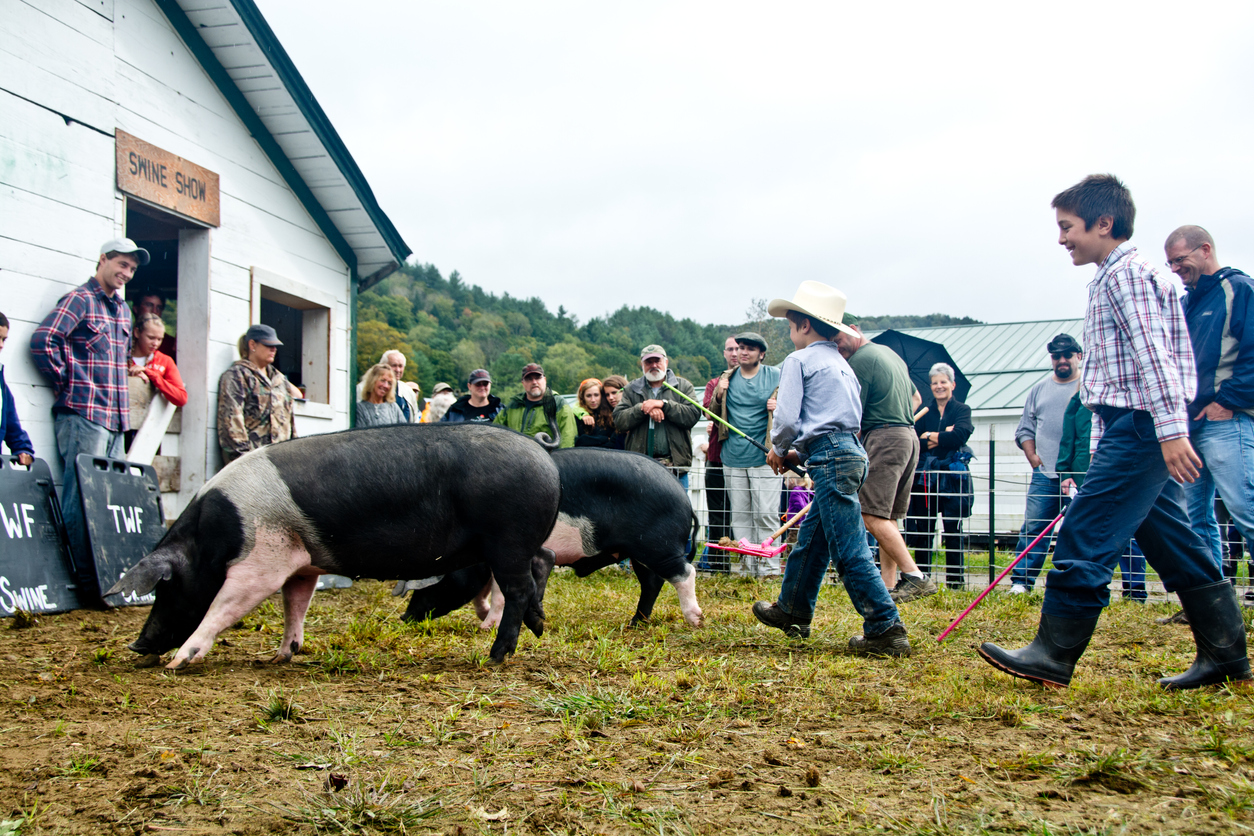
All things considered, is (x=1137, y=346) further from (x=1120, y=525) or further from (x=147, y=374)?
(x=147, y=374)

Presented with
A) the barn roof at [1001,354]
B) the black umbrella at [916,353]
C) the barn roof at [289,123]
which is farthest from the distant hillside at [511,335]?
the barn roof at [289,123]

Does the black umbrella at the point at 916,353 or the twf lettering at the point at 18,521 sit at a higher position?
the black umbrella at the point at 916,353

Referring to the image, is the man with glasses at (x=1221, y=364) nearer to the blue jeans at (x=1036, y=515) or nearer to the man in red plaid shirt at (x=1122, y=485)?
the man in red plaid shirt at (x=1122, y=485)

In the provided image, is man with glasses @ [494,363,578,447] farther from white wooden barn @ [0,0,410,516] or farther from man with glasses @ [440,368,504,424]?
white wooden barn @ [0,0,410,516]

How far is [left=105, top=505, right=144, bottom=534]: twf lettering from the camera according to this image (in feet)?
19.3

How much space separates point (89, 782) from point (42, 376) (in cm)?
440

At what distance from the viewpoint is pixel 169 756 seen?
2504mm

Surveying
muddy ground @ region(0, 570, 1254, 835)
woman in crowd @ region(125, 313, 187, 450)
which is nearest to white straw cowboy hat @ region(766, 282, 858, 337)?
muddy ground @ region(0, 570, 1254, 835)

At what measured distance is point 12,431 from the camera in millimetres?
5438

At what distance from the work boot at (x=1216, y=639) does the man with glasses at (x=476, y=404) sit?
6044 mm

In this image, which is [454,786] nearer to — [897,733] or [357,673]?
[897,733]

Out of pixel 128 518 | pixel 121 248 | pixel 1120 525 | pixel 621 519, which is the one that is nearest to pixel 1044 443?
pixel 621 519

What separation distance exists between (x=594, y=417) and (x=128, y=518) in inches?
167

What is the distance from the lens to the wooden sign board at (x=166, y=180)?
6418mm
